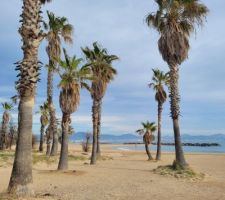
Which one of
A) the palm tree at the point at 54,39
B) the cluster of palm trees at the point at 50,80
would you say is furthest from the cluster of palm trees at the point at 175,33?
the palm tree at the point at 54,39

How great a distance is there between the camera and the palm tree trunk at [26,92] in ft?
45.6

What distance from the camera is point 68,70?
88.3 feet

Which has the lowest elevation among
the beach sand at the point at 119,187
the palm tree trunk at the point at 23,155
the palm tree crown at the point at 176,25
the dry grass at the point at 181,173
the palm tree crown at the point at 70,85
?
the beach sand at the point at 119,187

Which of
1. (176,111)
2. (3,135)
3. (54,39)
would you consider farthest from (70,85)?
(3,135)

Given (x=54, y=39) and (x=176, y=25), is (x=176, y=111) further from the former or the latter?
(x=54, y=39)

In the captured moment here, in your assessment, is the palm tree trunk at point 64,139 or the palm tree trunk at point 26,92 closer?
the palm tree trunk at point 26,92

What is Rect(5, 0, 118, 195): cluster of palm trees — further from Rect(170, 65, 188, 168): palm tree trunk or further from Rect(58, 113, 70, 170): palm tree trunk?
Rect(170, 65, 188, 168): palm tree trunk

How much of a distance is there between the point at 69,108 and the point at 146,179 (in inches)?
288

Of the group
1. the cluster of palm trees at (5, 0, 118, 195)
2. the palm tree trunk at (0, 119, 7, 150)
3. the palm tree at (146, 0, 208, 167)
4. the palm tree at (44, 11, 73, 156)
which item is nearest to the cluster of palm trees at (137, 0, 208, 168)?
the palm tree at (146, 0, 208, 167)

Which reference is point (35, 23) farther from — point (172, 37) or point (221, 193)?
point (172, 37)

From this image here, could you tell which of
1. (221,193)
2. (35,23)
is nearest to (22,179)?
(35,23)

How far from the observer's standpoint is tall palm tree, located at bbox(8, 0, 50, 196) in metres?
13.9

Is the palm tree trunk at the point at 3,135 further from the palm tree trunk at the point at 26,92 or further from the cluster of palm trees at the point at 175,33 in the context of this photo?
the palm tree trunk at the point at 26,92

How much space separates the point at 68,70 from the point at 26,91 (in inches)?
503
